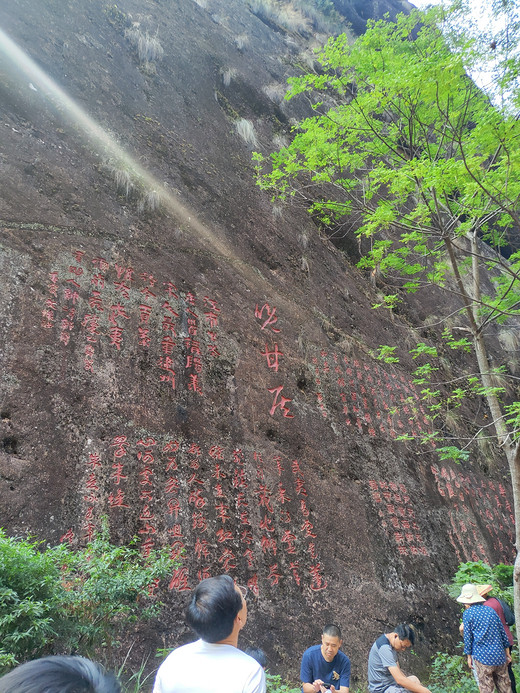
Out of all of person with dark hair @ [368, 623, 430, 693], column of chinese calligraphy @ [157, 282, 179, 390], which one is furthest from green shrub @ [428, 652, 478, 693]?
column of chinese calligraphy @ [157, 282, 179, 390]

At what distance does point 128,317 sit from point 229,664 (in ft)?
11.1

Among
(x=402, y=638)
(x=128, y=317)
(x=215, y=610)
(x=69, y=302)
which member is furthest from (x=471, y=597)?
(x=69, y=302)

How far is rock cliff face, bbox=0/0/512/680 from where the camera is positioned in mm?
3604

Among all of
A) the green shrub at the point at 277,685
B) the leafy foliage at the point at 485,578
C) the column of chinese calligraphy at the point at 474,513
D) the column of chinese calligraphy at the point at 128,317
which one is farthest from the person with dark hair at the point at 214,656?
the column of chinese calligraphy at the point at 474,513

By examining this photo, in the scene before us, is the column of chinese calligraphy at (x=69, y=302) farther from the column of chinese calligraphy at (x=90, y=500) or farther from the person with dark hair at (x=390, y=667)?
the person with dark hair at (x=390, y=667)

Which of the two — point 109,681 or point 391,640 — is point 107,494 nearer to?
point 391,640

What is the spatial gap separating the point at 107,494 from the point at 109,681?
2.76m

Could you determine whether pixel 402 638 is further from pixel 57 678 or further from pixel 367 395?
pixel 367 395

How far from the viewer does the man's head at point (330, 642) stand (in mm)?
2836

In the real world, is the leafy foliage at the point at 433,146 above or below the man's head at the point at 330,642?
above

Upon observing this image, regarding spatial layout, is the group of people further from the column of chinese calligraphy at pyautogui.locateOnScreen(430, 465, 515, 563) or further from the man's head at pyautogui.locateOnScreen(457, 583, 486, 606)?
the column of chinese calligraphy at pyautogui.locateOnScreen(430, 465, 515, 563)

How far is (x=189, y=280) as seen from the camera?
16.6ft

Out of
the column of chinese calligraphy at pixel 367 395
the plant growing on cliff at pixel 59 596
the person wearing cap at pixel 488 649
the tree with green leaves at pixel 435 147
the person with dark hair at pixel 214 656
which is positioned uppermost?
the tree with green leaves at pixel 435 147

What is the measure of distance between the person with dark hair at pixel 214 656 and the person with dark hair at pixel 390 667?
202cm
